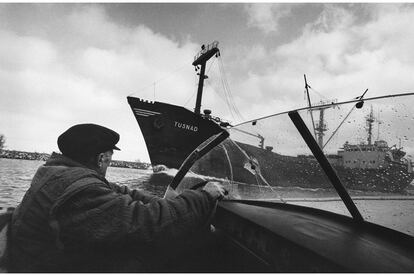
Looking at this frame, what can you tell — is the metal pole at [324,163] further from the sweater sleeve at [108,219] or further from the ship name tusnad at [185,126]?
the ship name tusnad at [185,126]

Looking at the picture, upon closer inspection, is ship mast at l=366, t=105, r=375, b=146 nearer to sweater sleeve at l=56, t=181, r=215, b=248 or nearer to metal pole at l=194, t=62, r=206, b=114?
sweater sleeve at l=56, t=181, r=215, b=248

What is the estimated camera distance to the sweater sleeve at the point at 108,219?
123 centimetres

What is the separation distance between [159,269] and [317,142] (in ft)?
5.48

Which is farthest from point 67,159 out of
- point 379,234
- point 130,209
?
point 379,234

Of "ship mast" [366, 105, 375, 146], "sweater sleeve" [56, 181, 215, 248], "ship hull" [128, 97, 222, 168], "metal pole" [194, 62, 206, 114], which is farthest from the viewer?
"metal pole" [194, 62, 206, 114]

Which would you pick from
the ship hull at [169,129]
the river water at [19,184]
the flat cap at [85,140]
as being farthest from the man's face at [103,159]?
Answer: the ship hull at [169,129]

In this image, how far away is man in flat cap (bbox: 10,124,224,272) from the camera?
1.24 m

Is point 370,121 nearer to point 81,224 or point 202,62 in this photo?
point 81,224

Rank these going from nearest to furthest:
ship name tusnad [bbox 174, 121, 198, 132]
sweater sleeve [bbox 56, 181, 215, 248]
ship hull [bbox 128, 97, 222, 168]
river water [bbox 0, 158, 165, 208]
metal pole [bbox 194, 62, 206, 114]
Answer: sweater sleeve [bbox 56, 181, 215, 248]
river water [bbox 0, 158, 165, 208]
ship hull [bbox 128, 97, 222, 168]
ship name tusnad [bbox 174, 121, 198, 132]
metal pole [bbox 194, 62, 206, 114]

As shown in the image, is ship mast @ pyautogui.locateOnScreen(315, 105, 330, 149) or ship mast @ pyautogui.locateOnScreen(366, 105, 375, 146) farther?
ship mast @ pyautogui.locateOnScreen(315, 105, 330, 149)

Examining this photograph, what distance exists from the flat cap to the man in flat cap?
0.35 ft

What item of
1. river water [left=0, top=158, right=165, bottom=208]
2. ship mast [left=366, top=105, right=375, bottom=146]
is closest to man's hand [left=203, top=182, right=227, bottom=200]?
ship mast [left=366, top=105, right=375, bottom=146]

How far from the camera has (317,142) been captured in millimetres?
1608

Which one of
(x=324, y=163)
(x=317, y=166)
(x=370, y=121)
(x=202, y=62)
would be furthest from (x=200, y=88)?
(x=370, y=121)
